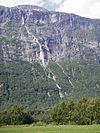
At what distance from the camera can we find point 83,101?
169 m

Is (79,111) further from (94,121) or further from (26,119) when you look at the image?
(26,119)

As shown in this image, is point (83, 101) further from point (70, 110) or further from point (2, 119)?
point (2, 119)

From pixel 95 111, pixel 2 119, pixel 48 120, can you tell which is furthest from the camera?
pixel 48 120

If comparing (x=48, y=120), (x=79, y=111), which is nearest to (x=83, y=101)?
(x=79, y=111)

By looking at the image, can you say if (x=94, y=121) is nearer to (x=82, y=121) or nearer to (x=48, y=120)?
→ (x=82, y=121)

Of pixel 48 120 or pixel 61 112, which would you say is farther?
pixel 48 120

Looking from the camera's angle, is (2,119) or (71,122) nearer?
(71,122)

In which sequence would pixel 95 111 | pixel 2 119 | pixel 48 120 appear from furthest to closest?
pixel 48 120 → pixel 2 119 → pixel 95 111

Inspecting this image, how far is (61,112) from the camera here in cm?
16500

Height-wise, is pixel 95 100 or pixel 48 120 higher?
pixel 95 100

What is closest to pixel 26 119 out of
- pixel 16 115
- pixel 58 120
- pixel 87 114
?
pixel 16 115

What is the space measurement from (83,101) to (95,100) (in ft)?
31.1

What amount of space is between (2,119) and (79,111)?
4121cm

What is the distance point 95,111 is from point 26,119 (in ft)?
136
